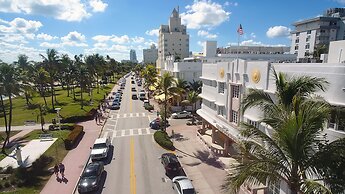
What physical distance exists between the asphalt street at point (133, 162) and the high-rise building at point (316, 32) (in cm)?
7353

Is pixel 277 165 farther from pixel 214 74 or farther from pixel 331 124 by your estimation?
pixel 214 74

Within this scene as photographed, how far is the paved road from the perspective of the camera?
21891 millimetres

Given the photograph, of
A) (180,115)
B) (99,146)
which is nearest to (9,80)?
(99,146)

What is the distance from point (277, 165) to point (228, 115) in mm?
16718

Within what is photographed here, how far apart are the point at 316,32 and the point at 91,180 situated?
3910 inches

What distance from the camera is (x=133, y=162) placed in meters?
27.3

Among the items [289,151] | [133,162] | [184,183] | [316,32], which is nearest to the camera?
[289,151]

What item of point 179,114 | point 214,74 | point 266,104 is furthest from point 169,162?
point 179,114

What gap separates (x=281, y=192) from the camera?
1830 cm

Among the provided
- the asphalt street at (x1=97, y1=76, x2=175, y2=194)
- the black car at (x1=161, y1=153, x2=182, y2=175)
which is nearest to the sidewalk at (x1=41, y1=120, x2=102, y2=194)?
the asphalt street at (x1=97, y1=76, x2=175, y2=194)

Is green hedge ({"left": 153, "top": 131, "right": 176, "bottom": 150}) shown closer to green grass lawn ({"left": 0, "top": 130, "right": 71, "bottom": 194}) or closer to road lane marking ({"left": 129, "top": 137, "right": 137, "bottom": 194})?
road lane marking ({"left": 129, "top": 137, "right": 137, "bottom": 194})

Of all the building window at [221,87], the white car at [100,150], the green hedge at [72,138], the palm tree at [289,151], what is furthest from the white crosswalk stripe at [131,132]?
the palm tree at [289,151]

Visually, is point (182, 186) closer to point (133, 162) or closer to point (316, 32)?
point (133, 162)

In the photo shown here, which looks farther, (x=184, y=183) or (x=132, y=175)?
(x=132, y=175)
